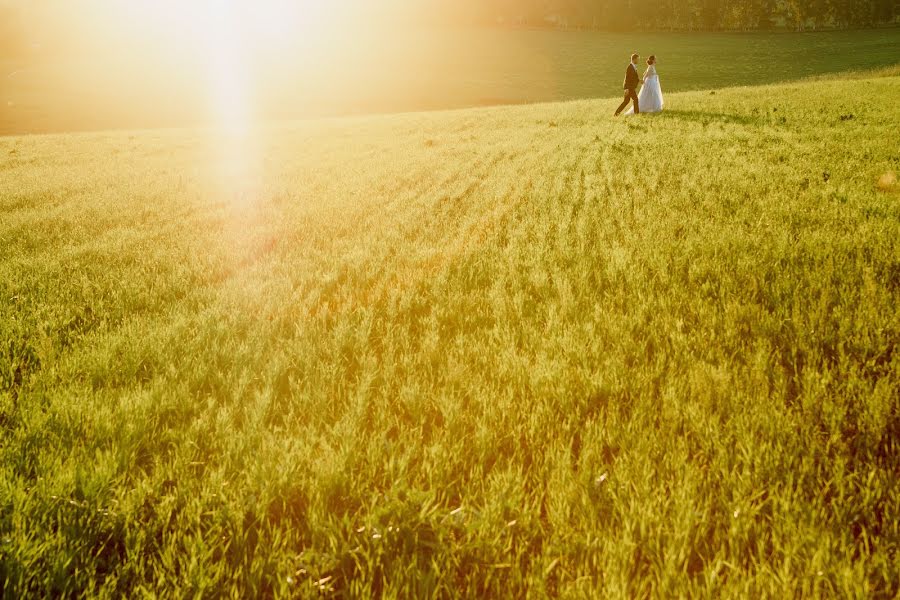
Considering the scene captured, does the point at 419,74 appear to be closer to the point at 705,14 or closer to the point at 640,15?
the point at 640,15

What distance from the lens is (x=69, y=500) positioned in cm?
182

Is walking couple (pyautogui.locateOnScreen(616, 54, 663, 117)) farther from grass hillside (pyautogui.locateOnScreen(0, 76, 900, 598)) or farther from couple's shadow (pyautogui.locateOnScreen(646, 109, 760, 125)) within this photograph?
grass hillside (pyautogui.locateOnScreen(0, 76, 900, 598))

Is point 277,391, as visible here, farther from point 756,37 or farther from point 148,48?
point 148,48

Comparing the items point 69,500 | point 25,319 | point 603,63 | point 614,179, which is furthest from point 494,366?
point 603,63

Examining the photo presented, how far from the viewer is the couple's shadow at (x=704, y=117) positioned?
14.5m

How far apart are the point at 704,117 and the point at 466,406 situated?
17.3 metres

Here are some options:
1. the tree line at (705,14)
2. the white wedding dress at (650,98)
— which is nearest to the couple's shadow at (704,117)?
the white wedding dress at (650,98)

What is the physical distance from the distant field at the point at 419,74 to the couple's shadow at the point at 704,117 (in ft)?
91.8

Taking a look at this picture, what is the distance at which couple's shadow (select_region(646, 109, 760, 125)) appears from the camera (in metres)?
14.5

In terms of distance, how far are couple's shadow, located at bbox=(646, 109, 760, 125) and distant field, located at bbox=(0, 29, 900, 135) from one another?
28.0m

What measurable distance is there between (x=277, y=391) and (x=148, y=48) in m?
95.6

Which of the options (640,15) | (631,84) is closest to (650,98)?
(631,84)

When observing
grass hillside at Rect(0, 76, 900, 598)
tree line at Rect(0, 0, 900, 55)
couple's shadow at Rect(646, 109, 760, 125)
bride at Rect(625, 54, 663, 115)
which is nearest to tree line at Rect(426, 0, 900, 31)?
tree line at Rect(0, 0, 900, 55)

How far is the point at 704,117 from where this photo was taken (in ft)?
51.8
